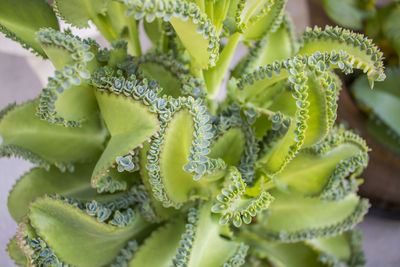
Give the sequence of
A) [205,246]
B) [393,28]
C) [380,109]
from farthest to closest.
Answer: [393,28] < [380,109] < [205,246]

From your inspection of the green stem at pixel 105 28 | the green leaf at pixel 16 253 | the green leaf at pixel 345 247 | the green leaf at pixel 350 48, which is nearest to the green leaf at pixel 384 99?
the green leaf at pixel 345 247

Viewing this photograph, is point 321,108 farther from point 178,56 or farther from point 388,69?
point 388,69

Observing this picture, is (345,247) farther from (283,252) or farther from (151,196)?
(151,196)

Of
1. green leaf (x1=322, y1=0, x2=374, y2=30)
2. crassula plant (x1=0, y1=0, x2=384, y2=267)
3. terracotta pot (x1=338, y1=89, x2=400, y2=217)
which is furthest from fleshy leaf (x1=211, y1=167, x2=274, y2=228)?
green leaf (x1=322, y1=0, x2=374, y2=30)

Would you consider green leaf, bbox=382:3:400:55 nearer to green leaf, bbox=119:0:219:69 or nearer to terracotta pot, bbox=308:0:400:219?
terracotta pot, bbox=308:0:400:219

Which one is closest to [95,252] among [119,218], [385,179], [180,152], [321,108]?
[119,218]

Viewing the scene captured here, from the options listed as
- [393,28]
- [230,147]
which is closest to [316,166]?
[230,147]
